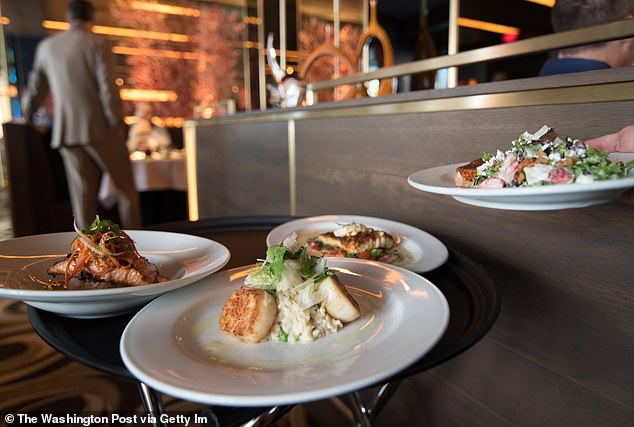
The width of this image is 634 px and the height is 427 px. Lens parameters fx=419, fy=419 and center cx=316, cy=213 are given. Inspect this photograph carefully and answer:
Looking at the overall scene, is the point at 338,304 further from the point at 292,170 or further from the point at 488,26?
the point at 488,26

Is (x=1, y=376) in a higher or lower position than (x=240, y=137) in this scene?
lower

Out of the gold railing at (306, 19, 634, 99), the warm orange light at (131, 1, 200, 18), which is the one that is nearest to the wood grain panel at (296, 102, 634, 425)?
the gold railing at (306, 19, 634, 99)

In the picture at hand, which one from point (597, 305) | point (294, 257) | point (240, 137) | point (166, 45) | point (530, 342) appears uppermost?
point (166, 45)

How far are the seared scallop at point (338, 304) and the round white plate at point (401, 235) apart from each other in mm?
229

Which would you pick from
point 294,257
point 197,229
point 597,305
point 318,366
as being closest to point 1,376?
point 197,229

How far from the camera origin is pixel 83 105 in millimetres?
3357

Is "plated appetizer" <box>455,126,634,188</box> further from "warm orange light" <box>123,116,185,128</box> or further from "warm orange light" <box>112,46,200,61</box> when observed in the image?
"warm orange light" <box>112,46,200,61</box>

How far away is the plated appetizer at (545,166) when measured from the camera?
1.73ft

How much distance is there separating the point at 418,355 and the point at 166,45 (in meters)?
6.21

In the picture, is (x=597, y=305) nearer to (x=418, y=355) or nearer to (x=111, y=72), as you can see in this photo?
(x=418, y=355)

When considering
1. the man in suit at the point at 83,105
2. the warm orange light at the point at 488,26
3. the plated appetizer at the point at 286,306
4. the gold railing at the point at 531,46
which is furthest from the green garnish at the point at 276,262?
the warm orange light at the point at 488,26

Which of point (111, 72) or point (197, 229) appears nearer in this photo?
point (197, 229)

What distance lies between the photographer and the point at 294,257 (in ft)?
2.04

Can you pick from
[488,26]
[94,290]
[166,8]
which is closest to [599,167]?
[94,290]
